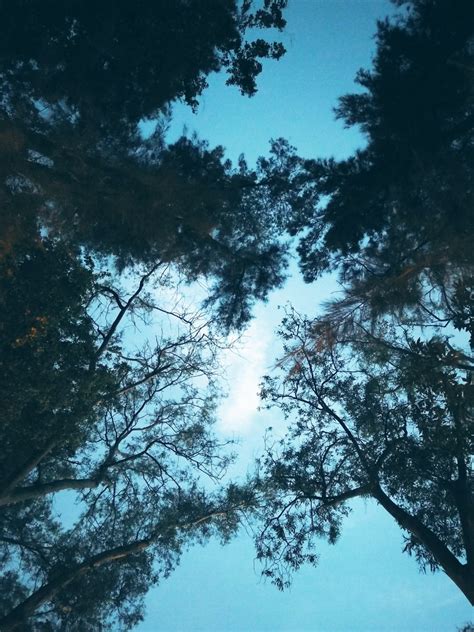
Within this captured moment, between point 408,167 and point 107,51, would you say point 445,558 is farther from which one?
point 107,51

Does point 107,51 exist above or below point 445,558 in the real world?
above

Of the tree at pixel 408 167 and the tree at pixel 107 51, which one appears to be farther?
the tree at pixel 107 51

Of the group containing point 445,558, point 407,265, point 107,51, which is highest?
point 107,51

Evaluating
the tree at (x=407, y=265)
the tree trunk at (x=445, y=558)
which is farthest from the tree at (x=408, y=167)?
the tree trunk at (x=445, y=558)

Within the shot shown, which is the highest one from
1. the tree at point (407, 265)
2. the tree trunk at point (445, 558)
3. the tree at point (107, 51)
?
the tree at point (107, 51)

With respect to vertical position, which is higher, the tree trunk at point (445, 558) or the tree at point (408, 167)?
the tree at point (408, 167)

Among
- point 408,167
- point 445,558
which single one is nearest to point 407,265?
point 408,167

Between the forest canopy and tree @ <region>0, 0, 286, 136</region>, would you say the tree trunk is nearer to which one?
the forest canopy

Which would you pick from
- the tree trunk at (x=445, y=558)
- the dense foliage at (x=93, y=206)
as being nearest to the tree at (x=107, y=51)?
the dense foliage at (x=93, y=206)

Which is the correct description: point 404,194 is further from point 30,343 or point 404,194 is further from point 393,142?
point 30,343

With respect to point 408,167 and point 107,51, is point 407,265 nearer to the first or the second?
point 408,167

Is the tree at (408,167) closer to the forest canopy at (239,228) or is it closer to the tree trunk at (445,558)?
the forest canopy at (239,228)

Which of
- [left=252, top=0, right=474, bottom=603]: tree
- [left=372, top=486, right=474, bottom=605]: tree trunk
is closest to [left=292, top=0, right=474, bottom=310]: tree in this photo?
[left=252, top=0, right=474, bottom=603]: tree

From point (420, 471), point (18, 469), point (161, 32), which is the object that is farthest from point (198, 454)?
point (161, 32)
